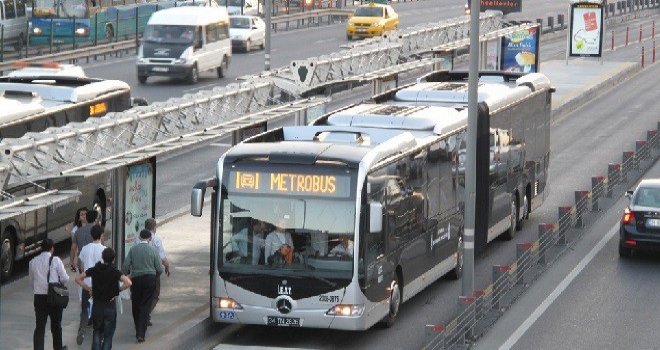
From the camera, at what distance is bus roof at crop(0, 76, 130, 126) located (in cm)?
2822

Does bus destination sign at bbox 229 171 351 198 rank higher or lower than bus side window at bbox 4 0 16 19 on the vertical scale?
lower

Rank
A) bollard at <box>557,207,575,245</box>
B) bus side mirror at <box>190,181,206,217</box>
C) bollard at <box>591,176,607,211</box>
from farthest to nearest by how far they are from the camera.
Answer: bollard at <box>591,176,607,211</box> → bollard at <box>557,207,575,245</box> → bus side mirror at <box>190,181,206,217</box>

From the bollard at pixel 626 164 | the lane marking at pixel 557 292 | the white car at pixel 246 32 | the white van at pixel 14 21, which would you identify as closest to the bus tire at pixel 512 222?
the lane marking at pixel 557 292

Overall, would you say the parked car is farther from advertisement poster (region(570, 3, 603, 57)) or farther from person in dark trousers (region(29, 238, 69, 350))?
advertisement poster (region(570, 3, 603, 57))

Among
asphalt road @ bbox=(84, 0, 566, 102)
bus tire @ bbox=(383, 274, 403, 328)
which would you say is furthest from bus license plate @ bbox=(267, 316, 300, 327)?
asphalt road @ bbox=(84, 0, 566, 102)

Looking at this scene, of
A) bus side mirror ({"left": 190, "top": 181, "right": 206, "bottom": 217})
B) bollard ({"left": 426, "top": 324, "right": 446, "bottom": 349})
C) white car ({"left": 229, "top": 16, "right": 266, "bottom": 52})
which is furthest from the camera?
white car ({"left": 229, "top": 16, "right": 266, "bottom": 52})

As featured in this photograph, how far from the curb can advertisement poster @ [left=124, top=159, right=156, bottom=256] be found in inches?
1112

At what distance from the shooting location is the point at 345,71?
3688cm

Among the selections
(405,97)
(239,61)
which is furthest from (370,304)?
(239,61)

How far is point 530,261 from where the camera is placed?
2673 cm

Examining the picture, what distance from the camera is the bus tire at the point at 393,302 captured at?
905 inches

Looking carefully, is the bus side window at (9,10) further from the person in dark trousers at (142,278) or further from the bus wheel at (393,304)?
the person in dark trousers at (142,278)

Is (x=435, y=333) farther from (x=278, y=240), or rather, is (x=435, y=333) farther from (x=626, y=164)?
(x=626, y=164)

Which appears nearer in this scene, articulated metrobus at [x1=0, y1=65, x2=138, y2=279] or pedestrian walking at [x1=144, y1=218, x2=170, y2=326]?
pedestrian walking at [x1=144, y1=218, x2=170, y2=326]
